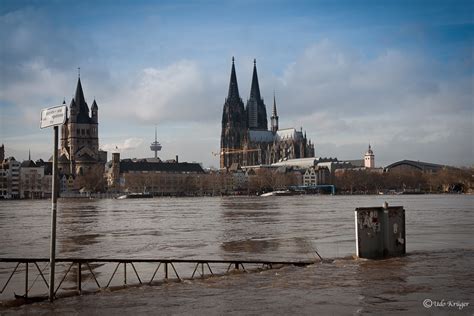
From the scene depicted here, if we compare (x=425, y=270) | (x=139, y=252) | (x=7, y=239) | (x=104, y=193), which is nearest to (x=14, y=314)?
(x=425, y=270)

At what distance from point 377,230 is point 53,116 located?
31.3ft

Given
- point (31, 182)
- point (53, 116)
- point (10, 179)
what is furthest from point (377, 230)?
point (31, 182)

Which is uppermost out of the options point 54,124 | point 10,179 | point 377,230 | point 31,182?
point 10,179

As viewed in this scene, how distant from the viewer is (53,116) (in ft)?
33.1

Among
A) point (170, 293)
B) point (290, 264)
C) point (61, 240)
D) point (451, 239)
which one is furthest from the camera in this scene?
point (61, 240)

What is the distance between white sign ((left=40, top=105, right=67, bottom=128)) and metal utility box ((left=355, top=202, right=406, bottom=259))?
28.2 ft

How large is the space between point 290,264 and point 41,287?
6.15m

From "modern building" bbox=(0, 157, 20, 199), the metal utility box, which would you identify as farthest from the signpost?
"modern building" bbox=(0, 157, 20, 199)

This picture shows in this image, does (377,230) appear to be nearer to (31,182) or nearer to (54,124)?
(54,124)

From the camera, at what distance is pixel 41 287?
47.5 feet

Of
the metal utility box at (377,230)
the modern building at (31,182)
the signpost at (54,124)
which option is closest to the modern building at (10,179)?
the modern building at (31,182)

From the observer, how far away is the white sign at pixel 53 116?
32.5 feet

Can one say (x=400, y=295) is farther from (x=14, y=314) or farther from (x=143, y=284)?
(x=14, y=314)

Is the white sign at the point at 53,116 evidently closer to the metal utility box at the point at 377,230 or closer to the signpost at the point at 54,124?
the signpost at the point at 54,124
